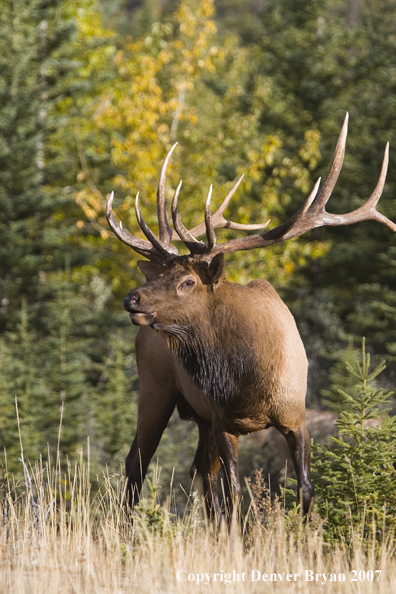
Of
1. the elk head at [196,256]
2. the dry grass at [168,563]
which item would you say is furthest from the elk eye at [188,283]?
the dry grass at [168,563]

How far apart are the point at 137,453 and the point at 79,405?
19.1 ft

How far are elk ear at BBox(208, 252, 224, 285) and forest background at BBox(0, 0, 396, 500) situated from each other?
5748mm

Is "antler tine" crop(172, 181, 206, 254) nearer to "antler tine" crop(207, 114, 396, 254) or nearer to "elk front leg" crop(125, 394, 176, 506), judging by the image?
"antler tine" crop(207, 114, 396, 254)

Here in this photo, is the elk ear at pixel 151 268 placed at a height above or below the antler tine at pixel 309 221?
below

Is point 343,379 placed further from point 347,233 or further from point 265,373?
point 347,233

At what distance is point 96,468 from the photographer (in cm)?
1048

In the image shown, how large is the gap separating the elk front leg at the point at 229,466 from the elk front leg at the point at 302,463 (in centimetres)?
39

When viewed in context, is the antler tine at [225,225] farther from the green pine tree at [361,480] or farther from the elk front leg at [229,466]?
the elk front leg at [229,466]

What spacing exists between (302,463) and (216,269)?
Answer: 1.38 m

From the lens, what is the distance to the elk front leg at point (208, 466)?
614cm

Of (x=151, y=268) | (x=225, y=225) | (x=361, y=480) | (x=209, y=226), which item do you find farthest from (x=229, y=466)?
(x=225, y=225)

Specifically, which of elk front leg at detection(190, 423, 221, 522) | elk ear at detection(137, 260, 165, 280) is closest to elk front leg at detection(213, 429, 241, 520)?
elk front leg at detection(190, 423, 221, 522)

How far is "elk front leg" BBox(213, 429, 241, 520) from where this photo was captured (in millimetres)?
5246

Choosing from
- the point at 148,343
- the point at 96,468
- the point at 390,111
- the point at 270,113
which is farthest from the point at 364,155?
the point at 148,343
